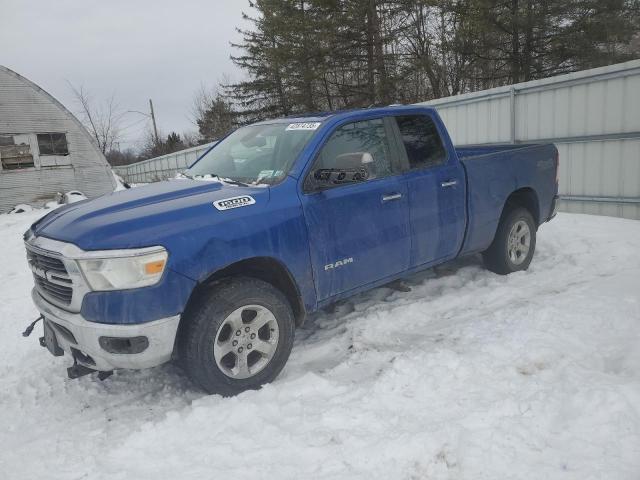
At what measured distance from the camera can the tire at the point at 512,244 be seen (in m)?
5.38

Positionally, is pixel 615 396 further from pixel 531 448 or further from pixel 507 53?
pixel 507 53

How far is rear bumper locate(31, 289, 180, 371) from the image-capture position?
2.92m

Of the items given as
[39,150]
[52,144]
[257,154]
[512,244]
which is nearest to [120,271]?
[257,154]

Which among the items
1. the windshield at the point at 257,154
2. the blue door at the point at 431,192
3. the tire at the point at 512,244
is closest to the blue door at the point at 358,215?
the blue door at the point at 431,192

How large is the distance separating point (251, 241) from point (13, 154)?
16.0 m

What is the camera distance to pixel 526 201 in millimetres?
5699

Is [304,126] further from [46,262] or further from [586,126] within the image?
[586,126]

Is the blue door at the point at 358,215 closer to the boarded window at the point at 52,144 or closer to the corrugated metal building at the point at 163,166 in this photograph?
the corrugated metal building at the point at 163,166

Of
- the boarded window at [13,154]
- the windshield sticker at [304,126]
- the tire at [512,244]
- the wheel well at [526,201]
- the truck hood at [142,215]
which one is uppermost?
the boarded window at [13,154]

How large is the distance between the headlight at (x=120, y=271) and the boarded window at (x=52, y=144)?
52.3ft

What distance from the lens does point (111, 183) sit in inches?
696

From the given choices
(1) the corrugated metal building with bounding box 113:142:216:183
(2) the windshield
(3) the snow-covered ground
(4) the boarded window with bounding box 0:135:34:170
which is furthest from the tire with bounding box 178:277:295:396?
(4) the boarded window with bounding box 0:135:34:170

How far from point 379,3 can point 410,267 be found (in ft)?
59.1

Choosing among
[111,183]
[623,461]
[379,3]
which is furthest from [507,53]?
[623,461]
